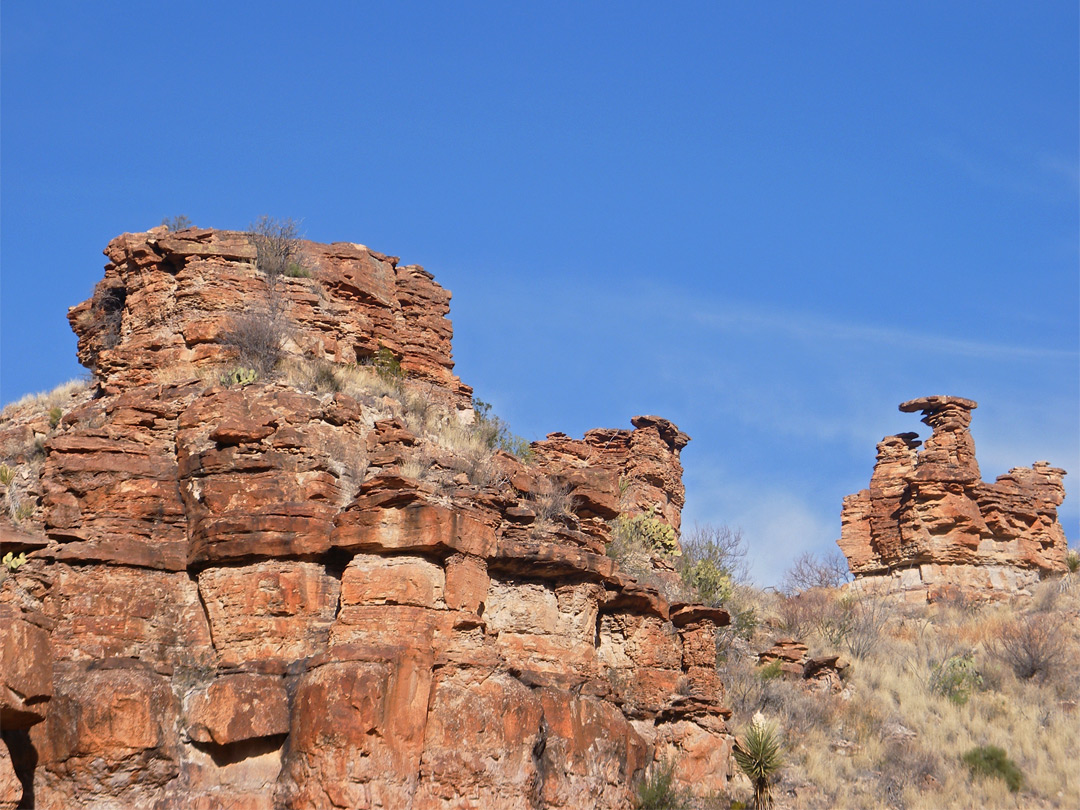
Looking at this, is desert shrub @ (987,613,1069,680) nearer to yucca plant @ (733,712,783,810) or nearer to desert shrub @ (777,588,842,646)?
desert shrub @ (777,588,842,646)

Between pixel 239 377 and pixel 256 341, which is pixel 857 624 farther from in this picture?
pixel 239 377

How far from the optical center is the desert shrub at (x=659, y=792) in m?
15.9

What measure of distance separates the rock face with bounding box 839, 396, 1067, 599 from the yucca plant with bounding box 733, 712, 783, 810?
14785mm

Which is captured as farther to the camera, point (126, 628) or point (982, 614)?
point (982, 614)

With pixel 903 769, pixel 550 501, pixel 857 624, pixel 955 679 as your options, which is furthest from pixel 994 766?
pixel 550 501

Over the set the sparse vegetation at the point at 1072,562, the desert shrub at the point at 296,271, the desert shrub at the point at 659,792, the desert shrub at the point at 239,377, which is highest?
the desert shrub at the point at 296,271

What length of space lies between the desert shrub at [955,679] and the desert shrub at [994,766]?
236 centimetres

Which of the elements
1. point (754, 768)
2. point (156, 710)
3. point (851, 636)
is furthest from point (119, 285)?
point (851, 636)

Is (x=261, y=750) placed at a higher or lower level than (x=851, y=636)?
lower

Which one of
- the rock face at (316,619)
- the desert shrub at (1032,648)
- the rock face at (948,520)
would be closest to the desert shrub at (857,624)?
the desert shrub at (1032,648)

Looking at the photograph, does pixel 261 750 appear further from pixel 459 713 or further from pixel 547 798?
pixel 547 798

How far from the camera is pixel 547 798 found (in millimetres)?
14484

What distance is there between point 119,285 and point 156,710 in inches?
373

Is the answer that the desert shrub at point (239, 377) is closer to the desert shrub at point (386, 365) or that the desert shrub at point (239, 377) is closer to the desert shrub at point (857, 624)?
the desert shrub at point (386, 365)
